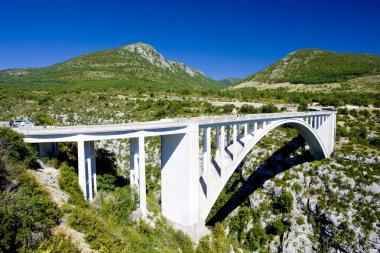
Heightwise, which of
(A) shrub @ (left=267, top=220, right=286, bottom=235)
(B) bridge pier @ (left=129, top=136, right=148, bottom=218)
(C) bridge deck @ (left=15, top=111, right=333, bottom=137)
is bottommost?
(A) shrub @ (left=267, top=220, right=286, bottom=235)

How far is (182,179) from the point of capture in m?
21.2

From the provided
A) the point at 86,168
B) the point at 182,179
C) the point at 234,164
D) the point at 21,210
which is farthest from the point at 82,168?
the point at 234,164

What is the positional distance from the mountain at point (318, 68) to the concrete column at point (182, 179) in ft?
294

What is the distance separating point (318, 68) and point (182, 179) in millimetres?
107353

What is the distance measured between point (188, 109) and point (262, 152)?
58.8 feet

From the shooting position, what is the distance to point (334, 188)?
105 ft

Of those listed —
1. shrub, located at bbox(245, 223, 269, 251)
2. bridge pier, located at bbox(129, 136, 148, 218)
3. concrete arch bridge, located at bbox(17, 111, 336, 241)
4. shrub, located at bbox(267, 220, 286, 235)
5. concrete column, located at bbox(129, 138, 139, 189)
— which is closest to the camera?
concrete arch bridge, located at bbox(17, 111, 336, 241)

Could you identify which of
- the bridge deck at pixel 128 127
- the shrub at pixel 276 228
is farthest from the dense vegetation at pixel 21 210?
the shrub at pixel 276 228

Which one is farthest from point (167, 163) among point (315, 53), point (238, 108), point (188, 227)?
point (315, 53)

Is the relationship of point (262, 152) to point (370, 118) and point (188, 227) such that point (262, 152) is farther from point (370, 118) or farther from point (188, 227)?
point (370, 118)

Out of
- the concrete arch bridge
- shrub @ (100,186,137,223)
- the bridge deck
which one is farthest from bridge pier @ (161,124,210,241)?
shrub @ (100,186,137,223)

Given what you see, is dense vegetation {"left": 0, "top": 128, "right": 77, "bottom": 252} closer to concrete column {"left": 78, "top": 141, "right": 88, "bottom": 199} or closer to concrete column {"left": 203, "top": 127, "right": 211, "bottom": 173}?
concrete column {"left": 78, "top": 141, "right": 88, "bottom": 199}

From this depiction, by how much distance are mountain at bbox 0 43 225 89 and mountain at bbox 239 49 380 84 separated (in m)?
37.3

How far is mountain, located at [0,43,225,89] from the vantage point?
9856 cm
